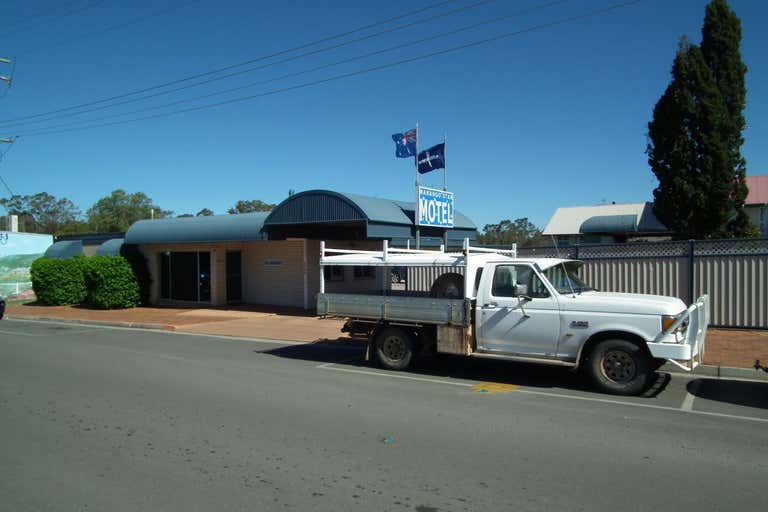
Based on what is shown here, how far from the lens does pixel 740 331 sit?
12953mm

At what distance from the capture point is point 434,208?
1817 cm

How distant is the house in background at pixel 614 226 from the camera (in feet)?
96.5

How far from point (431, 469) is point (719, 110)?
1675cm

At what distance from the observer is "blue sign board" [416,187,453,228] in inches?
684

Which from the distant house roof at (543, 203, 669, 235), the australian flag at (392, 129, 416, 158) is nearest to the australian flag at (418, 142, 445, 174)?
the australian flag at (392, 129, 416, 158)

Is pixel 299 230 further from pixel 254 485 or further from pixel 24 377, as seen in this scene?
pixel 254 485

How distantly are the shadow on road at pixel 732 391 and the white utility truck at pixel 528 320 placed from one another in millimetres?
486

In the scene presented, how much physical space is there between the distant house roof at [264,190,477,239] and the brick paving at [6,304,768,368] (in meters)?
3.14

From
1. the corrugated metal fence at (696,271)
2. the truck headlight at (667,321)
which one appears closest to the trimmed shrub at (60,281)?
the corrugated metal fence at (696,271)

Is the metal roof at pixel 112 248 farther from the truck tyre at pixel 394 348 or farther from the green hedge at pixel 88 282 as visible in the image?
the truck tyre at pixel 394 348

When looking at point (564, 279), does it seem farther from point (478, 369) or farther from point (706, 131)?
point (706, 131)

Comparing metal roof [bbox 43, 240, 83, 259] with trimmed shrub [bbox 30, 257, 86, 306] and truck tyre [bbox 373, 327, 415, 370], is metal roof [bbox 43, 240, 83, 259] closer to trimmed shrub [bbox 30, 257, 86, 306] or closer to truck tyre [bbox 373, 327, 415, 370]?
trimmed shrub [bbox 30, 257, 86, 306]

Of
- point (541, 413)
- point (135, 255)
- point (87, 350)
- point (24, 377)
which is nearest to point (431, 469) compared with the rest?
point (541, 413)

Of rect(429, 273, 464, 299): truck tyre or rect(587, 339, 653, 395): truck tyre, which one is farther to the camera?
rect(429, 273, 464, 299): truck tyre
